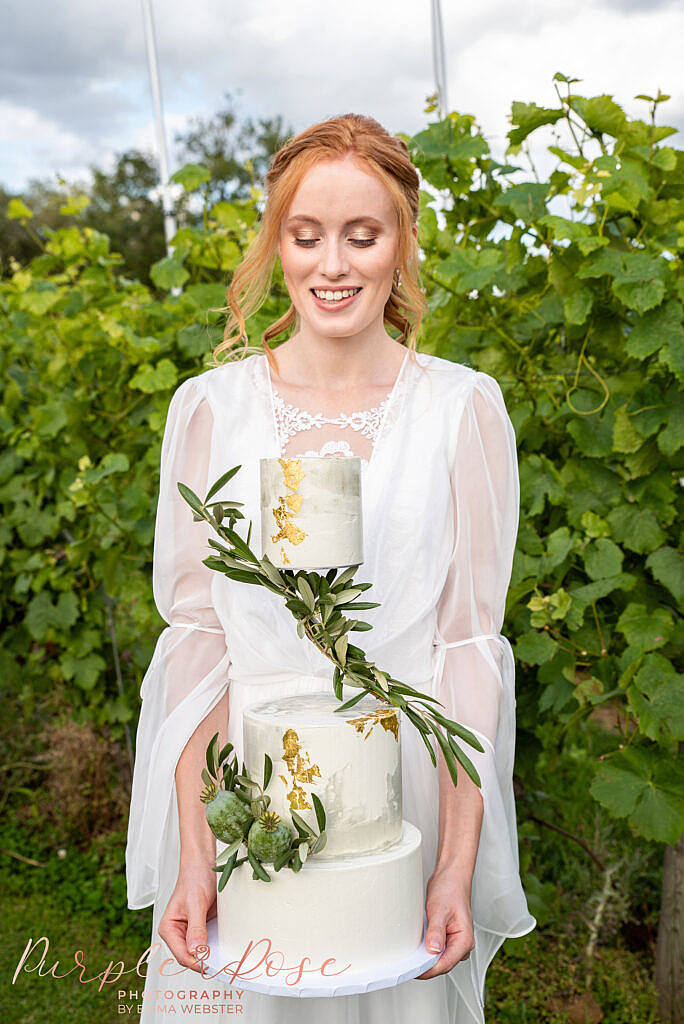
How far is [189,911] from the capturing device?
52.9 inches

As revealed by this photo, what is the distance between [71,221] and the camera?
1930cm

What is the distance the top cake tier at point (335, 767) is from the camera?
44.4 inches

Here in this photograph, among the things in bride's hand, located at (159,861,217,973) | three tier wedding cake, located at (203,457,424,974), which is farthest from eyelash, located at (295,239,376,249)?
bride's hand, located at (159,861,217,973)

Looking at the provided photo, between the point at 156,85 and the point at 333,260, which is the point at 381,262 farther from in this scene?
Result: the point at 156,85

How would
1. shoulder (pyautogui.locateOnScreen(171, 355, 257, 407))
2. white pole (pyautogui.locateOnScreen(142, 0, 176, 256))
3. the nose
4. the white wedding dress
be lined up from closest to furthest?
the nose, the white wedding dress, shoulder (pyautogui.locateOnScreen(171, 355, 257, 407)), white pole (pyautogui.locateOnScreen(142, 0, 176, 256))

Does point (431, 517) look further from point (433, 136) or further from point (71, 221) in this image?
point (71, 221)

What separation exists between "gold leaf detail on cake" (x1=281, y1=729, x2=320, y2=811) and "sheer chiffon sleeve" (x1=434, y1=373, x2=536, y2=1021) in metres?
0.40

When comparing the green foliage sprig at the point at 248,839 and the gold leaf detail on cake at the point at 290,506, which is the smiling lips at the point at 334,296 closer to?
the gold leaf detail on cake at the point at 290,506

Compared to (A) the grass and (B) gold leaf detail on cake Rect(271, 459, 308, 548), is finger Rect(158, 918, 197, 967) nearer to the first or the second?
(B) gold leaf detail on cake Rect(271, 459, 308, 548)

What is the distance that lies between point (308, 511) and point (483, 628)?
508 mm

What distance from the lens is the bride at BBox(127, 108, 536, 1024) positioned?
1407 mm

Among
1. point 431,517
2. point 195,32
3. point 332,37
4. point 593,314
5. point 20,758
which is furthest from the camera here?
point 195,32

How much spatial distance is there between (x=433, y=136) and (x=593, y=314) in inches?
23.6

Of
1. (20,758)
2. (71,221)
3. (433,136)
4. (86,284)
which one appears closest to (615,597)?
(433,136)
